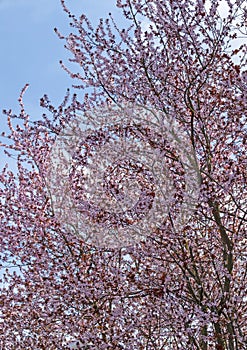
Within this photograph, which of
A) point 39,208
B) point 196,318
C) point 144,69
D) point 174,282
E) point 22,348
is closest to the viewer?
point 196,318

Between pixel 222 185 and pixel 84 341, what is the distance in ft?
8.85

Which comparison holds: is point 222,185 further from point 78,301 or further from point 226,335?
point 78,301

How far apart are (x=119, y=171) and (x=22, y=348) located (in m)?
4.69

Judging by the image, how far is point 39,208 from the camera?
8.12 m

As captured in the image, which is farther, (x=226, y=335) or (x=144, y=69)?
(x=144, y=69)

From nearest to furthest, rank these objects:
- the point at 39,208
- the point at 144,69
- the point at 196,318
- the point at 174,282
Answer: the point at 196,318 → the point at 174,282 → the point at 144,69 → the point at 39,208

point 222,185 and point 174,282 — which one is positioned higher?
point 222,185

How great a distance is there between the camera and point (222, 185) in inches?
220

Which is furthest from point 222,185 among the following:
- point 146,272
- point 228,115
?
point 146,272

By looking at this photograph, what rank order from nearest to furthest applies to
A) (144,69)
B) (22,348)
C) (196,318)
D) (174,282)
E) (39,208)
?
(196,318) → (174,282) → (144,69) → (39,208) → (22,348)

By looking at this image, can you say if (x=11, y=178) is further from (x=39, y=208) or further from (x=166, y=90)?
(x=166, y=90)

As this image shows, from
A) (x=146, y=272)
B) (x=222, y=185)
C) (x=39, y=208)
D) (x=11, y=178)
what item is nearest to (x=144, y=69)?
(x=222, y=185)

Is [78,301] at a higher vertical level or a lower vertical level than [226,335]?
higher

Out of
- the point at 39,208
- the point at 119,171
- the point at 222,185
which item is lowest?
the point at 222,185
